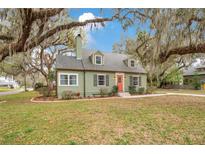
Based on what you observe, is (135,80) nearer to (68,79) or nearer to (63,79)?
(68,79)

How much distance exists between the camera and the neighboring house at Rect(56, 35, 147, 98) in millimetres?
11273

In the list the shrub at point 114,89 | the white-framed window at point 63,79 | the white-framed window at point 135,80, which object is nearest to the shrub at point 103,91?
the shrub at point 114,89

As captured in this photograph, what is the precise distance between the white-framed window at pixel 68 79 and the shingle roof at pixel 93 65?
0.59m

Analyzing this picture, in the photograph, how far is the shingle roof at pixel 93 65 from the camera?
11547 millimetres

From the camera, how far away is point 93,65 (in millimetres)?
12570

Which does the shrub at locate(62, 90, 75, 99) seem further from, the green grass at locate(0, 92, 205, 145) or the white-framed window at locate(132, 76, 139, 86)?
the white-framed window at locate(132, 76, 139, 86)

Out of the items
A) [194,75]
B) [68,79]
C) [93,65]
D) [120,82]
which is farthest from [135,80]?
[194,75]

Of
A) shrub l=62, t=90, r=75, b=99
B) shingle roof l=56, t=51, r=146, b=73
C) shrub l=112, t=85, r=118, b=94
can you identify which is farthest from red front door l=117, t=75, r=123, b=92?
shrub l=62, t=90, r=75, b=99

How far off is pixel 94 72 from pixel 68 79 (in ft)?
7.53

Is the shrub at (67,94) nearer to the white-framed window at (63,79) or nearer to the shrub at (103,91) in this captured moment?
the white-framed window at (63,79)

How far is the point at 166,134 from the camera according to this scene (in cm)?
357
